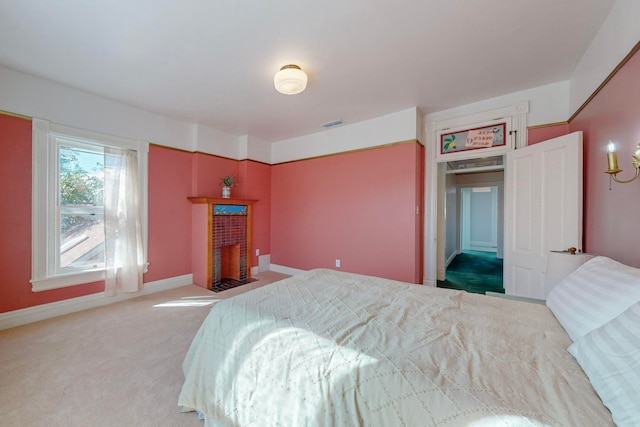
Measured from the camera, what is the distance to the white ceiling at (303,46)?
1.74 meters

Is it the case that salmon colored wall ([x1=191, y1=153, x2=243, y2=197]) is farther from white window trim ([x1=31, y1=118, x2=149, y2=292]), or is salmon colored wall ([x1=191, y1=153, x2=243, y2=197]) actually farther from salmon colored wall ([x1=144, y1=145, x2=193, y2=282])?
white window trim ([x1=31, y1=118, x2=149, y2=292])

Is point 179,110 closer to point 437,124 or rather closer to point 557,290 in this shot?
point 437,124

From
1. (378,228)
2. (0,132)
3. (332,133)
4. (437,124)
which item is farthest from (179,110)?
(437,124)

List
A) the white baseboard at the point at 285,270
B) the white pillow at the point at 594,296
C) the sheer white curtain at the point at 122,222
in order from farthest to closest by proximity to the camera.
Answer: the white baseboard at the point at 285,270 → the sheer white curtain at the point at 122,222 → the white pillow at the point at 594,296

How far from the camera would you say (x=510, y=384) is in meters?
0.82

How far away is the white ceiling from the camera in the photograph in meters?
1.74

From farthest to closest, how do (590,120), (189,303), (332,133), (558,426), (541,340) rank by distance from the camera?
(332,133)
(189,303)
(590,120)
(541,340)
(558,426)

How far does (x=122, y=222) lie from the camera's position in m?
3.22

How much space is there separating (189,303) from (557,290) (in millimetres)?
3640

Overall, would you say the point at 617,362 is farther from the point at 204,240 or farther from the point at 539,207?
the point at 204,240

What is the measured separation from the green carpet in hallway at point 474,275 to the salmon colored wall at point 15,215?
211 inches

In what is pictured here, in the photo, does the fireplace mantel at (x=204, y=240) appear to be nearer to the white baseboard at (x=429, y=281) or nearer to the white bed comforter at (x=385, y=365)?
the white bed comforter at (x=385, y=365)

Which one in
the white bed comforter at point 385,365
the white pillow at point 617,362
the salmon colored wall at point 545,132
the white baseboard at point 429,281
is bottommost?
the white baseboard at point 429,281

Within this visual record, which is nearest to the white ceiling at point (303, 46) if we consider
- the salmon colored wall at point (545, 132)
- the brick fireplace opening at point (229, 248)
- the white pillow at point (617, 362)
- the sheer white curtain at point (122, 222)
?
the salmon colored wall at point (545, 132)
